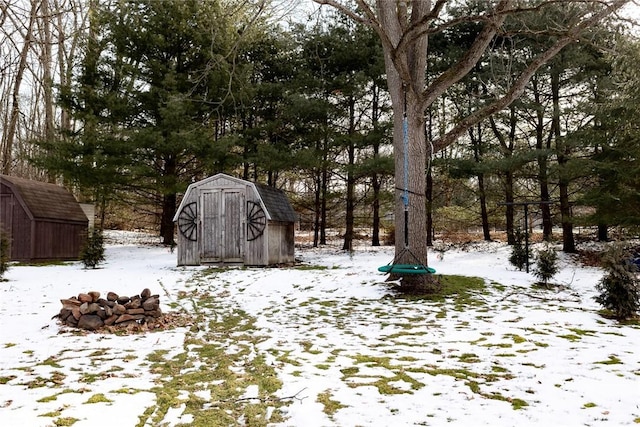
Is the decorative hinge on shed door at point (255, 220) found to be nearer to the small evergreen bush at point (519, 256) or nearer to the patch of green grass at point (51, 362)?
the small evergreen bush at point (519, 256)

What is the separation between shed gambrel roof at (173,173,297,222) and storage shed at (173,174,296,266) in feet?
0.08

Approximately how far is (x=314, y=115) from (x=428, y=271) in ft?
38.3

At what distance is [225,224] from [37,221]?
21.0 ft

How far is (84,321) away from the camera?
5.70 metres

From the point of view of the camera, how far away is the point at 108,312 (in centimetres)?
586

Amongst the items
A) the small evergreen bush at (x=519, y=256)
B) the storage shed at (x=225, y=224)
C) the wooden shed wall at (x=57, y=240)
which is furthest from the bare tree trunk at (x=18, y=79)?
the small evergreen bush at (x=519, y=256)

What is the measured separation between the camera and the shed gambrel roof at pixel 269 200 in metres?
13.3

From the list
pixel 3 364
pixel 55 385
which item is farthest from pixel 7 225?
pixel 55 385

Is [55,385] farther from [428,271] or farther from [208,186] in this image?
[208,186]

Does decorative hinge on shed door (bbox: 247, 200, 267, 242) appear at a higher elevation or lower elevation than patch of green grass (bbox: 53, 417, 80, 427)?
higher

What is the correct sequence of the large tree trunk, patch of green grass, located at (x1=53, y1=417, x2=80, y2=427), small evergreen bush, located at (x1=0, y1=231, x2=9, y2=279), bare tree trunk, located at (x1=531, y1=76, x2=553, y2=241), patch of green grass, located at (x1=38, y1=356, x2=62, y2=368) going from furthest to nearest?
1. bare tree trunk, located at (x1=531, y1=76, x2=553, y2=241)
2. the large tree trunk
3. small evergreen bush, located at (x1=0, y1=231, x2=9, y2=279)
4. patch of green grass, located at (x1=38, y1=356, x2=62, y2=368)
5. patch of green grass, located at (x1=53, y1=417, x2=80, y2=427)

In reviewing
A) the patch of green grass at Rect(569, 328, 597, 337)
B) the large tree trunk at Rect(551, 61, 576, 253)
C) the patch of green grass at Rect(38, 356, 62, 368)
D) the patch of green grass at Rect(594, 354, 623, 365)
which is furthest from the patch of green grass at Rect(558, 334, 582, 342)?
the large tree trunk at Rect(551, 61, 576, 253)

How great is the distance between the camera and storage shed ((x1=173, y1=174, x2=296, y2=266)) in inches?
522

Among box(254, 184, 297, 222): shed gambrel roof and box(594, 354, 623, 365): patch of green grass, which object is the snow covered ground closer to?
box(594, 354, 623, 365): patch of green grass
